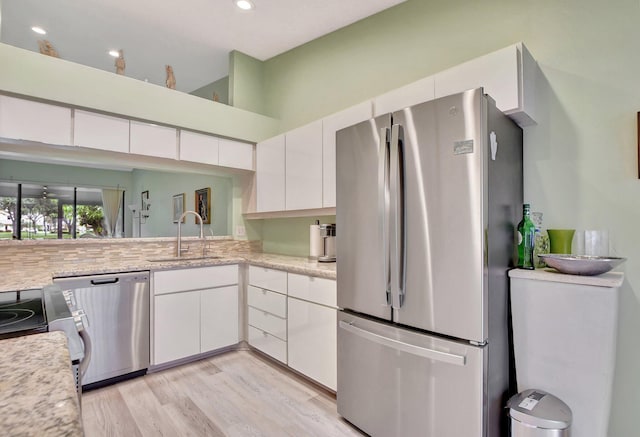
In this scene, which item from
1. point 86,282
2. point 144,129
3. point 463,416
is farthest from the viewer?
point 144,129

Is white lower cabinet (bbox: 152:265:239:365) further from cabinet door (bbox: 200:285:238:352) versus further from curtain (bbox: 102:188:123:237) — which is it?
curtain (bbox: 102:188:123:237)

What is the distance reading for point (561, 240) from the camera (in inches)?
67.9

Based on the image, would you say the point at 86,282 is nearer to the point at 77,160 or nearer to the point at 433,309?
the point at 77,160

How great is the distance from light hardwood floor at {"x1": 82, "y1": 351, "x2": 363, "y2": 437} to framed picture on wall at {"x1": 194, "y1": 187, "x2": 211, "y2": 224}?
5.13 ft

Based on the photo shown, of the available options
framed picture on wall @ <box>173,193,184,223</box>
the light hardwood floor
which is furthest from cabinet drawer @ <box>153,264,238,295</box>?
framed picture on wall @ <box>173,193,184,223</box>

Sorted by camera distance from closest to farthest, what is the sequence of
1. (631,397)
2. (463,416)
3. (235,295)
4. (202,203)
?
(463,416) → (631,397) → (235,295) → (202,203)

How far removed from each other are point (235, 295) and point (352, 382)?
1537 millimetres

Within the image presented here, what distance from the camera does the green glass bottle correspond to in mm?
1660

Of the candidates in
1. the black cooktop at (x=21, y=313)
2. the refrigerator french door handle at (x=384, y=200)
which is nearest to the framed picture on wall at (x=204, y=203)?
the black cooktop at (x=21, y=313)

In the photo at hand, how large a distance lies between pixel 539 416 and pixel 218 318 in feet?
7.92

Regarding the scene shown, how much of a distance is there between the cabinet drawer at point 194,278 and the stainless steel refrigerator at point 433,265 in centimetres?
150

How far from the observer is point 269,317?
9.18 ft

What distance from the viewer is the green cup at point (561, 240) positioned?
1.71 metres

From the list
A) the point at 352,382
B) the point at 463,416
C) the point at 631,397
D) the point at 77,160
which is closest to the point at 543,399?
the point at 463,416
